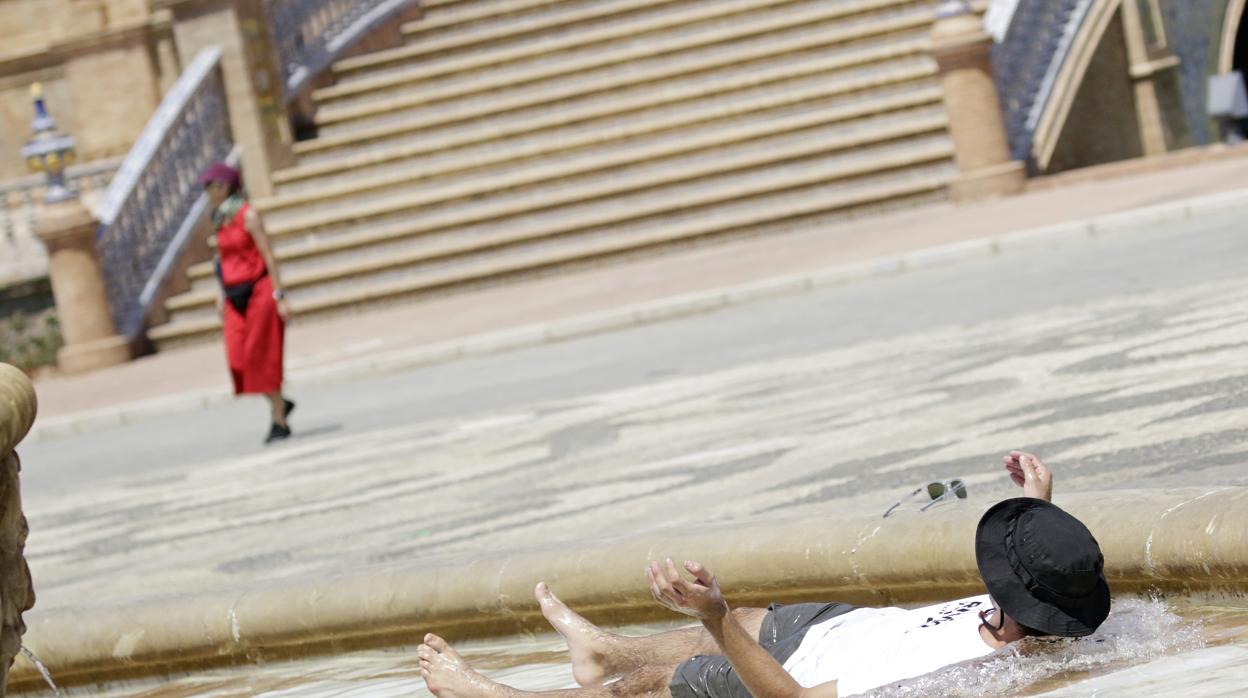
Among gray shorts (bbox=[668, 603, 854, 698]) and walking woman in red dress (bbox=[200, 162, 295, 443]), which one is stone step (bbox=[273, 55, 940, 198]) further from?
gray shorts (bbox=[668, 603, 854, 698])

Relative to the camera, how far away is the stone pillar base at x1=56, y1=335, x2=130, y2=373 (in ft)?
69.5

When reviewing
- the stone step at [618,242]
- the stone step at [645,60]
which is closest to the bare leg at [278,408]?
the stone step at [618,242]

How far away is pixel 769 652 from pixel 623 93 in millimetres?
18664

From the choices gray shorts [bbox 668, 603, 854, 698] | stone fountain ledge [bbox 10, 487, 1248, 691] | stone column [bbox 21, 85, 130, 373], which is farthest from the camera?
stone column [bbox 21, 85, 130, 373]

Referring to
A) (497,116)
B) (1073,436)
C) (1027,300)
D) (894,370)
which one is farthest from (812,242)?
(1073,436)

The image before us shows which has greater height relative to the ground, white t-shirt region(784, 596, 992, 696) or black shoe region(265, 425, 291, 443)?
white t-shirt region(784, 596, 992, 696)

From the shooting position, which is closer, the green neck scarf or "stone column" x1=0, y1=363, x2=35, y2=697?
"stone column" x1=0, y1=363, x2=35, y2=697

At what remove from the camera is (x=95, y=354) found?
21.2 metres

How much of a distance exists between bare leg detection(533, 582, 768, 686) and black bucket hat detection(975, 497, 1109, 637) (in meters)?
0.85

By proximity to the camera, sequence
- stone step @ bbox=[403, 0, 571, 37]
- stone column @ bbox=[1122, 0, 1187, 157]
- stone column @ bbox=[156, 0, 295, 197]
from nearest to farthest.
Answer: stone column @ bbox=[156, 0, 295, 197] < stone column @ bbox=[1122, 0, 1187, 157] < stone step @ bbox=[403, 0, 571, 37]

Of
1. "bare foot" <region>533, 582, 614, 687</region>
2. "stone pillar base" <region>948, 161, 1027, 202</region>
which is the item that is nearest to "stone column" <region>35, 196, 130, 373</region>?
"stone pillar base" <region>948, 161, 1027, 202</region>

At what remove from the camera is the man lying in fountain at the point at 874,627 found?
4129 mm

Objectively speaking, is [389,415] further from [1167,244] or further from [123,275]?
[123,275]

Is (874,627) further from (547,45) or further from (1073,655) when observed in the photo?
(547,45)
